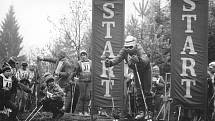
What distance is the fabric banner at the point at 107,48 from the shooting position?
10.7 m

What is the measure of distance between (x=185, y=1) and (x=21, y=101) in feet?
23.0

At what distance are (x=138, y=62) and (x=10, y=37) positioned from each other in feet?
140

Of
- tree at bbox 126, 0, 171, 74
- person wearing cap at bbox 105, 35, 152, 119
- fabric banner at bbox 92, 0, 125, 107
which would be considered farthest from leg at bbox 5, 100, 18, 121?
tree at bbox 126, 0, 171, 74

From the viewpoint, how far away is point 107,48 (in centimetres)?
1073

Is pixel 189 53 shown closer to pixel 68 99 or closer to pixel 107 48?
pixel 107 48

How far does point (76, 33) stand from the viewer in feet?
80.3

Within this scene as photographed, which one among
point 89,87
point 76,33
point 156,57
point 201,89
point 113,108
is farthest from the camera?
point 76,33

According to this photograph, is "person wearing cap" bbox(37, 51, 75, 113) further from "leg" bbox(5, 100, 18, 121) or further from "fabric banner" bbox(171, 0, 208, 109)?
"fabric banner" bbox(171, 0, 208, 109)

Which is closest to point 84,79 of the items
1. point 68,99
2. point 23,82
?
point 68,99

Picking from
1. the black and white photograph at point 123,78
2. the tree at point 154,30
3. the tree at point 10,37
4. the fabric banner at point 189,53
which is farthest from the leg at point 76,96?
the tree at point 10,37

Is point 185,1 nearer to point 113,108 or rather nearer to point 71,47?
point 113,108

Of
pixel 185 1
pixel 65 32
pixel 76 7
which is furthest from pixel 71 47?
pixel 185 1

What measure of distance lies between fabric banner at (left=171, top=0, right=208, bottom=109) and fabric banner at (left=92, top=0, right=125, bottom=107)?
69.3 inches

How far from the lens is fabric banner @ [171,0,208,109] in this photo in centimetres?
954
